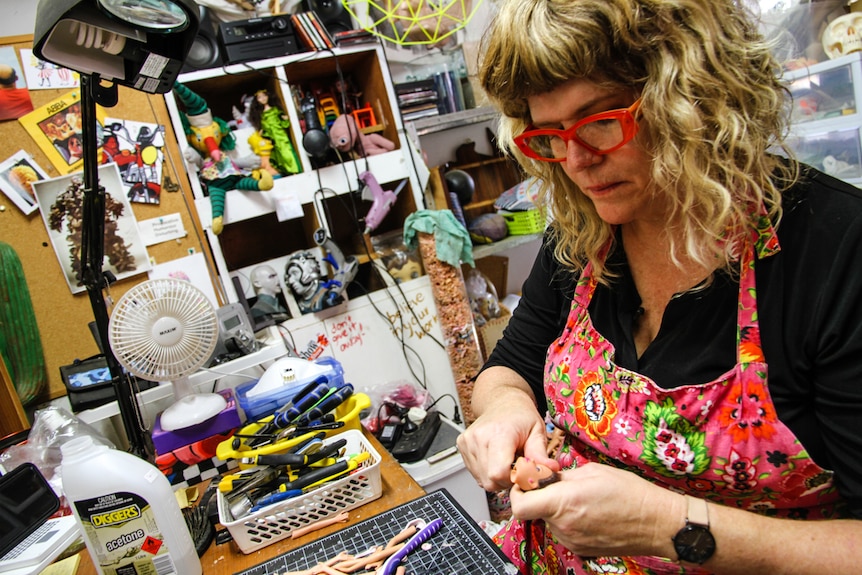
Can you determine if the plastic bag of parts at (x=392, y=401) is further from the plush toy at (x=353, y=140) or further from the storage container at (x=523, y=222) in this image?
the plush toy at (x=353, y=140)

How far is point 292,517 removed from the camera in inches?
38.2

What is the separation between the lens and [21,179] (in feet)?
5.98

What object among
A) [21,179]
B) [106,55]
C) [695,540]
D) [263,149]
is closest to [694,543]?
[695,540]

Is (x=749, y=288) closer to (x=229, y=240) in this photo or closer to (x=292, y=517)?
(x=292, y=517)

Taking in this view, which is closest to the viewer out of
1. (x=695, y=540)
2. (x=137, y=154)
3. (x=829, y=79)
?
(x=695, y=540)

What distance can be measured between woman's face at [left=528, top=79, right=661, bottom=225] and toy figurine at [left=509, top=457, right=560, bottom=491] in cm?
40

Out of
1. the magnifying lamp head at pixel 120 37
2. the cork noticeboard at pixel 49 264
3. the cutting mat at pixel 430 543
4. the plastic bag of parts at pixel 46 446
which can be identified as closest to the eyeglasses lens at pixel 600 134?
the cutting mat at pixel 430 543

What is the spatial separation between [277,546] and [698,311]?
81cm

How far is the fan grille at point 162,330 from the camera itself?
1223 mm

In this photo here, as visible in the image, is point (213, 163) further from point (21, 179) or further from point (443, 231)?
point (443, 231)

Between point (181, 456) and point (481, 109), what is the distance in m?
1.91

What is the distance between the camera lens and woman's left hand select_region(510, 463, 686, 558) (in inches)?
26.6

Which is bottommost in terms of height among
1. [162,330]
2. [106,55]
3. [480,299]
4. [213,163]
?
[480,299]

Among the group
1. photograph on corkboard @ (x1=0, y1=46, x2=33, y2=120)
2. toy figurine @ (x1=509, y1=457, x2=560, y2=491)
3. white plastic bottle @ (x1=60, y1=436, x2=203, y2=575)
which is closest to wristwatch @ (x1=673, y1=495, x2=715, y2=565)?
toy figurine @ (x1=509, y1=457, x2=560, y2=491)
